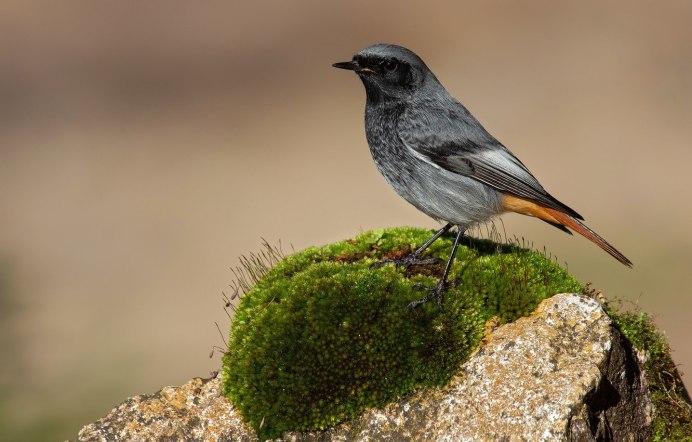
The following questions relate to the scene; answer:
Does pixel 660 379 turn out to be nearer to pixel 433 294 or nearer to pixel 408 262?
pixel 433 294

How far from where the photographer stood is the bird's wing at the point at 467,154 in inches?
270

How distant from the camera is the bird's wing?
6867 millimetres

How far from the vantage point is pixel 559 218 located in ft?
22.6

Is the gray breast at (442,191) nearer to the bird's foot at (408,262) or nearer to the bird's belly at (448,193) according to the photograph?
the bird's belly at (448,193)

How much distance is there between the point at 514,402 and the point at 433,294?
105 cm

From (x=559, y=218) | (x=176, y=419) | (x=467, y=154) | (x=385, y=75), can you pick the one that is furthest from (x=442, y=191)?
(x=176, y=419)

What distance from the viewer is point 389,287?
5891 millimetres

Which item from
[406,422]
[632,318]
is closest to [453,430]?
[406,422]

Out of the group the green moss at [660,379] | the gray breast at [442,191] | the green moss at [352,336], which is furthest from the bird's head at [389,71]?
the green moss at [660,379]

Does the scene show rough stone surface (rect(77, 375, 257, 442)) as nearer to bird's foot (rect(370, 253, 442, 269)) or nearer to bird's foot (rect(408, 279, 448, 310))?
bird's foot (rect(408, 279, 448, 310))

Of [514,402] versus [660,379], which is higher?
[514,402]

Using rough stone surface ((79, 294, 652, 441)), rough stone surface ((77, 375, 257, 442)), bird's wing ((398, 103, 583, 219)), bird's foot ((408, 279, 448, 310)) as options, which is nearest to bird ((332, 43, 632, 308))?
bird's wing ((398, 103, 583, 219))

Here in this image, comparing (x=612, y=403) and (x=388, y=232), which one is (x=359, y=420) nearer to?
(x=612, y=403)

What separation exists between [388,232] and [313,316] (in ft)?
7.01
